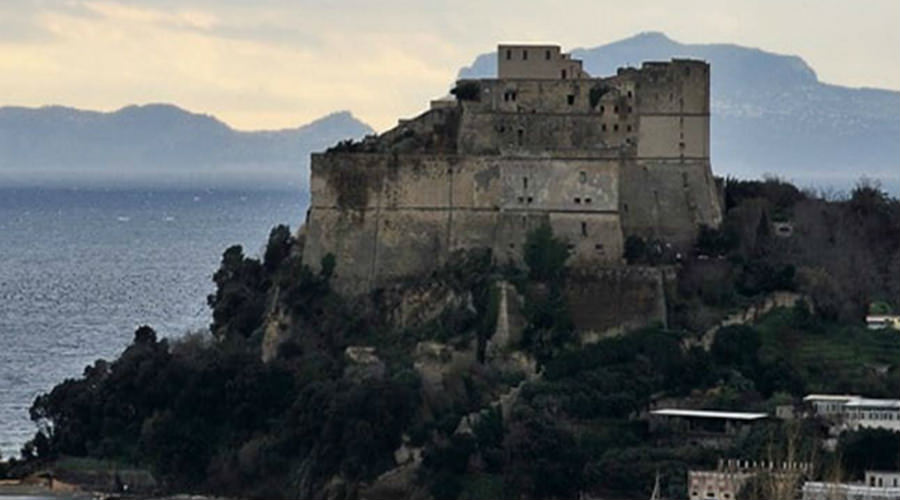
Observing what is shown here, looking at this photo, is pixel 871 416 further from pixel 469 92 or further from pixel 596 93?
pixel 469 92

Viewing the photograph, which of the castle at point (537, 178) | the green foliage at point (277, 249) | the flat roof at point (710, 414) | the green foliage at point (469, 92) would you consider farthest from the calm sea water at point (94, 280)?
the flat roof at point (710, 414)

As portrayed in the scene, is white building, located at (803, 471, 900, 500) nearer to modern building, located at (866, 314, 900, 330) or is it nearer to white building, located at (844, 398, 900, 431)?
white building, located at (844, 398, 900, 431)

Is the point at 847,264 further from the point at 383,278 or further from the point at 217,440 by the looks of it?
the point at 217,440

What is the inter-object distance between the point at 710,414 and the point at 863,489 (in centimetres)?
588

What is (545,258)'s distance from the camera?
234ft

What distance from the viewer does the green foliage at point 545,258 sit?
71.2 meters

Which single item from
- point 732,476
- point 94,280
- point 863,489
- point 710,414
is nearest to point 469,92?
point 710,414

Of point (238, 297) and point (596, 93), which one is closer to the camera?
point (596, 93)

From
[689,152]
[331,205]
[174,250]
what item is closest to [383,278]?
[331,205]

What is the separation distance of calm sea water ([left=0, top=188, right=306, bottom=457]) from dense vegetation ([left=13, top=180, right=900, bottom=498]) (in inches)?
234

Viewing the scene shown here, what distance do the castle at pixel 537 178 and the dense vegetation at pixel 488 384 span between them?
72cm

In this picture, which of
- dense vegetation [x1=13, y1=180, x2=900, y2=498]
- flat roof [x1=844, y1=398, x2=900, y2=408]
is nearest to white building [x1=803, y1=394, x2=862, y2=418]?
flat roof [x1=844, y1=398, x2=900, y2=408]

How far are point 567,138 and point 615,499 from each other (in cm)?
1109

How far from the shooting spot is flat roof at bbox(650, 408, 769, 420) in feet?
219
